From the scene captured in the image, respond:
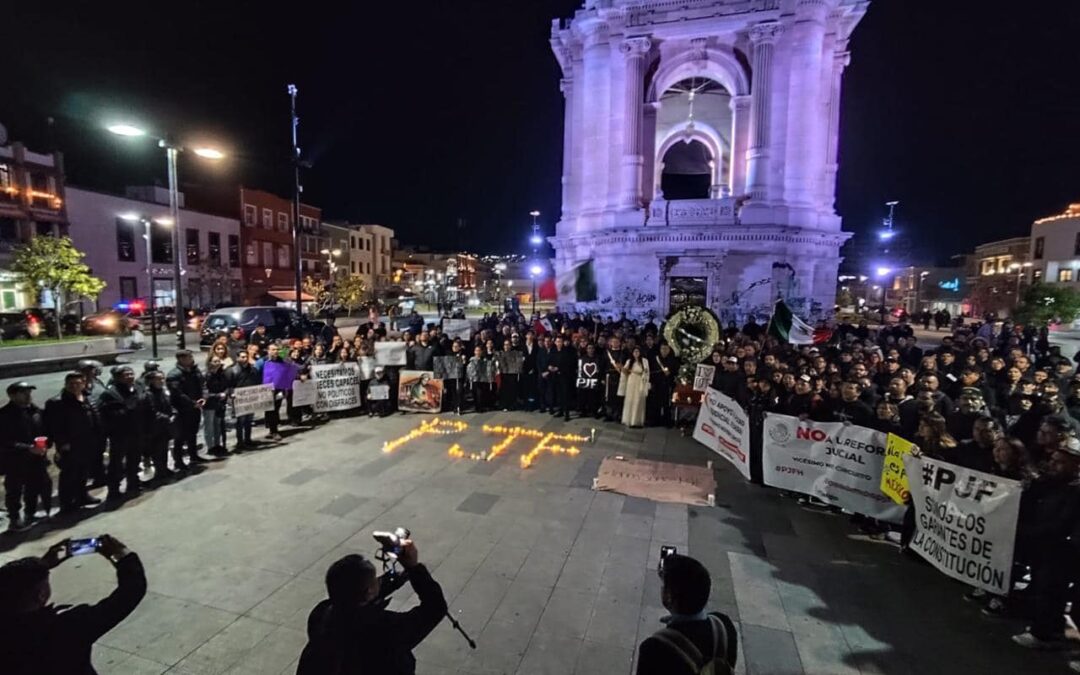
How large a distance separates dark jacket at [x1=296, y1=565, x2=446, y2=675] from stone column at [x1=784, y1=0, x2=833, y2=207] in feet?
85.4

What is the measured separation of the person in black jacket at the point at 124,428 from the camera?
7.29 metres

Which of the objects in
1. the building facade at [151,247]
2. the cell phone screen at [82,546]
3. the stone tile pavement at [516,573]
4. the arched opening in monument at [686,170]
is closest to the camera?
the cell phone screen at [82,546]

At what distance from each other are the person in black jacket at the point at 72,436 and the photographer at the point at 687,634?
25.8 feet

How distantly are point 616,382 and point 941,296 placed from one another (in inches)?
3599

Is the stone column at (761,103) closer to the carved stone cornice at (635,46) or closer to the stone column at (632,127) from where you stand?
the carved stone cornice at (635,46)

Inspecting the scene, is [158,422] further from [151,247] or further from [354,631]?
[151,247]

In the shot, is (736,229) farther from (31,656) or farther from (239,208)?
(239,208)

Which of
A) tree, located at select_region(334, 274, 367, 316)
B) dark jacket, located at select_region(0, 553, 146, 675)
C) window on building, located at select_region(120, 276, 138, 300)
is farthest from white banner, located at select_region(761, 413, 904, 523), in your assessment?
tree, located at select_region(334, 274, 367, 316)

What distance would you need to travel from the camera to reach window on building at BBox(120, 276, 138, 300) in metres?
39.8

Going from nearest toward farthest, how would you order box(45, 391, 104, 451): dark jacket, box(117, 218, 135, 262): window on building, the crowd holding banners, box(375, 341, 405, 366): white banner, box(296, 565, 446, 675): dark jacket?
box(296, 565, 446, 675): dark jacket, the crowd holding banners, box(45, 391, 104, 451): dark jacket, box(375, 341, 405, 366): white banner, box(117, 218, 135, 262): window on building

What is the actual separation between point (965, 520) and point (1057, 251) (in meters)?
76.5

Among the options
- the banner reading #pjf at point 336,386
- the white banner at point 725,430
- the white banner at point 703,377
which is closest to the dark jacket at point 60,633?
the white banner at point 725,430

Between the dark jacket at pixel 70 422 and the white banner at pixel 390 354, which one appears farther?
the white banner at pixel 390 354

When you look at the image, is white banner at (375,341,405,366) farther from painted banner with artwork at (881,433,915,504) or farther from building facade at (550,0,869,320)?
building facade at (550,0,869,320)
